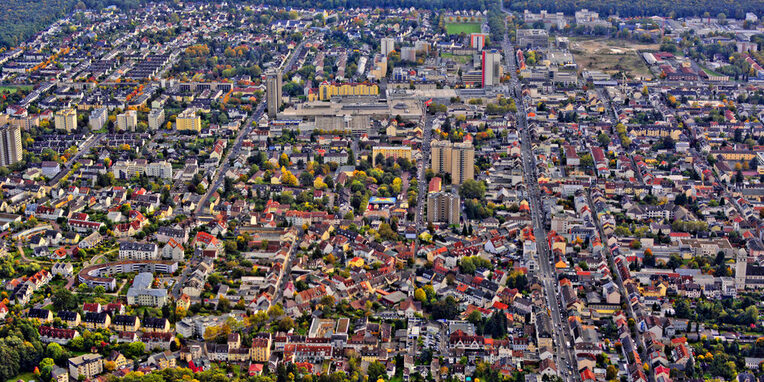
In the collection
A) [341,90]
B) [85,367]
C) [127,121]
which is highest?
[341,90]

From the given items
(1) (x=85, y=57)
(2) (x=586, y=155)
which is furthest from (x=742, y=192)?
(1) (x=85, y=57)

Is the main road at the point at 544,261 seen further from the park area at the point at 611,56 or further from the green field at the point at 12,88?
the green field at the point at 12,88

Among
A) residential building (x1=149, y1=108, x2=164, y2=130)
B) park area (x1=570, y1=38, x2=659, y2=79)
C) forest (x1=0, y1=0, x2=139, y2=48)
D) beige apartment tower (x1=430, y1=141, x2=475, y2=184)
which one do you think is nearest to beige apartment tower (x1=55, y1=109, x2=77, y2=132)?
residential building (x1=149, y1=108, x2=164, y2=130)

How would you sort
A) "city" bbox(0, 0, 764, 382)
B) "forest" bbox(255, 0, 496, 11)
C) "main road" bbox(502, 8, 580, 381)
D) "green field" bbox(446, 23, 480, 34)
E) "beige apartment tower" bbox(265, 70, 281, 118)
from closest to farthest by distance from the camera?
"main road" bbox(502, 8, 580, 381)
"city" bbox(0, 0, 764, 382)
"beige apartment tower" bbox(265, 70, 281, 118)
"green field" bbox(446, 23, 480, 34)
"forest" bbox(255, 0, 496, 11)

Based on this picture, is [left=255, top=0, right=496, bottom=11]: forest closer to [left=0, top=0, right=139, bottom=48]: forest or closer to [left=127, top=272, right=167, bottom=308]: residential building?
[left=0, top=0, right=139, bottom=48]: forest

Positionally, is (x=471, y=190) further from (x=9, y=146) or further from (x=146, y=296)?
(x=9, y=146)

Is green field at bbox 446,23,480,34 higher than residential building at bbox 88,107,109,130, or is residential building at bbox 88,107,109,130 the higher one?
green field at bbox 446,23,480,34

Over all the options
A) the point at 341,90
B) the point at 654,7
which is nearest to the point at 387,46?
the point at 341,90

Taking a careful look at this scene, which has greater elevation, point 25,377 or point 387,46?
point 387,46
